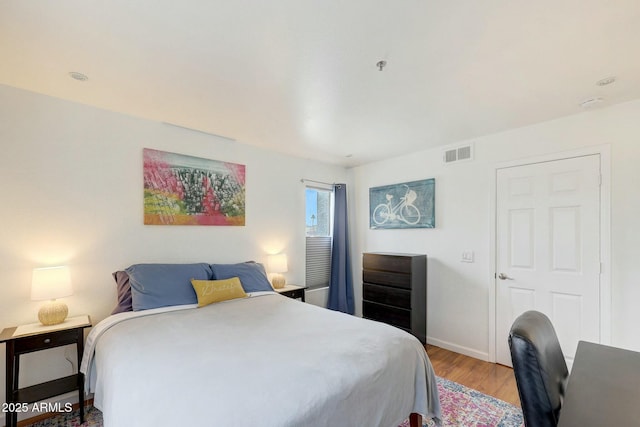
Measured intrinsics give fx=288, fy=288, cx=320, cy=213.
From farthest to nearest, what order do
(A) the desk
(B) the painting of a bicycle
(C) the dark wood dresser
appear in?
(B) the painting of a bicycle, (C) the dark wood dresser, (A) the desk

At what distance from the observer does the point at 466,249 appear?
128 inches

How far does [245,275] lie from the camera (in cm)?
296

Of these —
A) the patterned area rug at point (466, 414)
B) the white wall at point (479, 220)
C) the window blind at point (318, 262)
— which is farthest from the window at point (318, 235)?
the patterned area rug at point (466, 414)

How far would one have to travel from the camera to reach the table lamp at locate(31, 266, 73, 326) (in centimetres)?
200

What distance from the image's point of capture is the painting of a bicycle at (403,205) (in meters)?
3.56

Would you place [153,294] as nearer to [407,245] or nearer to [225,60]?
[225,60]

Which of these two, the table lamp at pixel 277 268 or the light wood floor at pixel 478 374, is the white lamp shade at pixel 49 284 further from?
the light wood floor at pixel 478 374

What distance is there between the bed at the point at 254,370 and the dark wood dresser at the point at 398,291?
1.44 m

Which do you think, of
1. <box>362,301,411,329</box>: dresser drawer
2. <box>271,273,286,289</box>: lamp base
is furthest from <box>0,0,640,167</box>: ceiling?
<box>362,301,411,329</box>: dresser drawer

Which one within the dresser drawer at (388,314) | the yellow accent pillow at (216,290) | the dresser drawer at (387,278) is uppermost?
the yellow accent pillow at (216,290)

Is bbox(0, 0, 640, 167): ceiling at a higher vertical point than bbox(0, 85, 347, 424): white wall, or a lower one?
higher

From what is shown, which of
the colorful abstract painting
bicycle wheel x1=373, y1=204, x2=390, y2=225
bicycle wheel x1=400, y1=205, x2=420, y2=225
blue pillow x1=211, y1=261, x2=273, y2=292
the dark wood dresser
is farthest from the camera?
bicycle wheel x1=373, y1=204, x2=390, y2=225

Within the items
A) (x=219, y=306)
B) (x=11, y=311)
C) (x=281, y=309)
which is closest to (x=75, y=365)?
(x=11, y=311)

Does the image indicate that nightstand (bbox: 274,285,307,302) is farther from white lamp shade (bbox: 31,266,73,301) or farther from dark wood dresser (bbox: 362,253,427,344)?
white lamp shade (bbox: 31,266,73,301)
